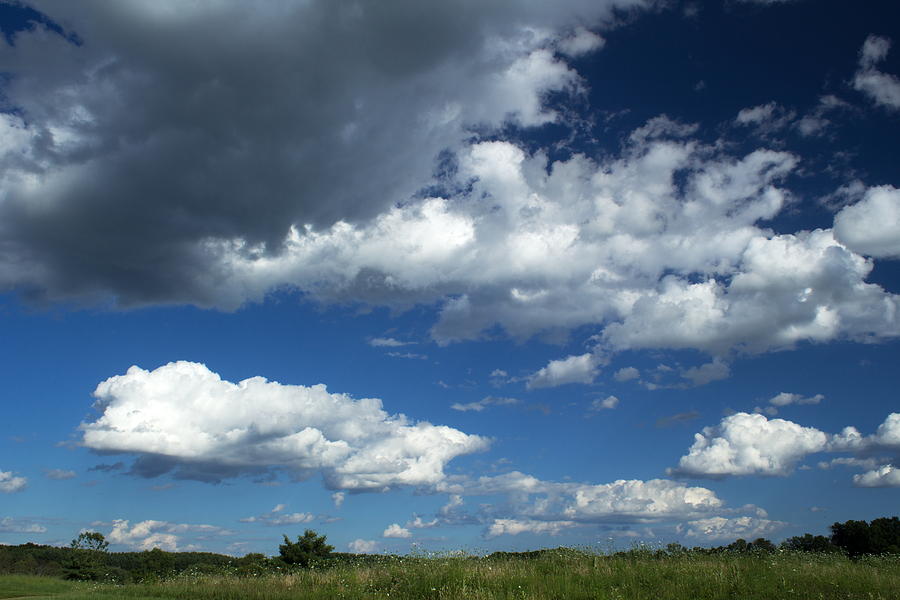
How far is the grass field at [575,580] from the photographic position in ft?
63.4

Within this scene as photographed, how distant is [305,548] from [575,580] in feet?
177

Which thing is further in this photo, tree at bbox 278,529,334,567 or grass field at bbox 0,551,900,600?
tree at bbox 278,529,334,567

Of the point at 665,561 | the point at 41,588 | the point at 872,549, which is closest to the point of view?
the point at 665,561

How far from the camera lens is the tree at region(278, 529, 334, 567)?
2621 inches

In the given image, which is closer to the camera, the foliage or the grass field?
the grass field

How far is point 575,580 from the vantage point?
21.7 metres

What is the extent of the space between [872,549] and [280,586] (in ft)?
193

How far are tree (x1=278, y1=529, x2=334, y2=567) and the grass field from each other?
41.3 metres

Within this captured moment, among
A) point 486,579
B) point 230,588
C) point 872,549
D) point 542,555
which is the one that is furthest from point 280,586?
point 872,549

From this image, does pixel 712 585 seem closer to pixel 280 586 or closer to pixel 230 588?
pixel 280 586

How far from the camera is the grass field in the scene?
1933cm

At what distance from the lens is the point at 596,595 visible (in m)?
19.2

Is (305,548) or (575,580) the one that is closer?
(575,580)

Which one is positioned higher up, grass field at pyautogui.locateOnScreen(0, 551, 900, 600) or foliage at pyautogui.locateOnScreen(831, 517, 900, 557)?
grass field at pyautogui.locateOnScreen(0, 551, 900, 600)
